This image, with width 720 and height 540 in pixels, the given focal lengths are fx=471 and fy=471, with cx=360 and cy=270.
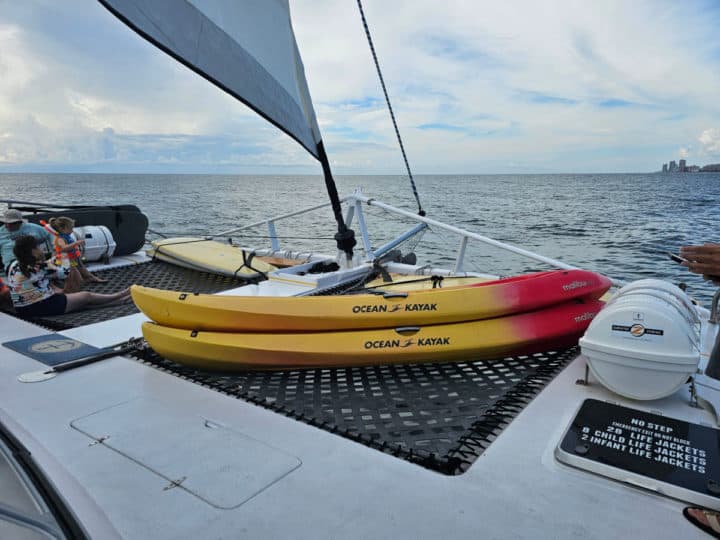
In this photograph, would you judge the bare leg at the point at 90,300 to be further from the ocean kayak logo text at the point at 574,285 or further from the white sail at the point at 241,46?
the ocean kayak logo text at the point at 574,285

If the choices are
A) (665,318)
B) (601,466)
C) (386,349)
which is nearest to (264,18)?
(386,349)

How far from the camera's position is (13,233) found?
5512 mm

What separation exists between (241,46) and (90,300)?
126 inches

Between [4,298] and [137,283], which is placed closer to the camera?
[4,298]

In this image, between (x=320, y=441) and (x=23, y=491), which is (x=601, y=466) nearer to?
(x=320, y=441)

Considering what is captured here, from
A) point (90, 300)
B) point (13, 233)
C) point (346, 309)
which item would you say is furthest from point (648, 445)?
point (13, 233)

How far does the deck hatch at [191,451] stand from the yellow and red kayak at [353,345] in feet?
1.69

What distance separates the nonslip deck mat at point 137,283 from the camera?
4.31 m

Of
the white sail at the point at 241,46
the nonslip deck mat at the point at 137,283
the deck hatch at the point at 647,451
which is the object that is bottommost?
→ the nonslip deck mat at the point at 137,283

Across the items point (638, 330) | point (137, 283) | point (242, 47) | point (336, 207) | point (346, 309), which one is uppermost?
point (242, 47)

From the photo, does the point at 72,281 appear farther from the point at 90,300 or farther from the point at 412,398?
the point at 412,398

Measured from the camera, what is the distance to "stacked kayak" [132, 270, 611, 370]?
9.79 feet

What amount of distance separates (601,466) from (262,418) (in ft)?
5.16

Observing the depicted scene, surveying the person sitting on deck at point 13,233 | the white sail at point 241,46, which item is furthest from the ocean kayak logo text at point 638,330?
the person sitting on deck at point 13,233
